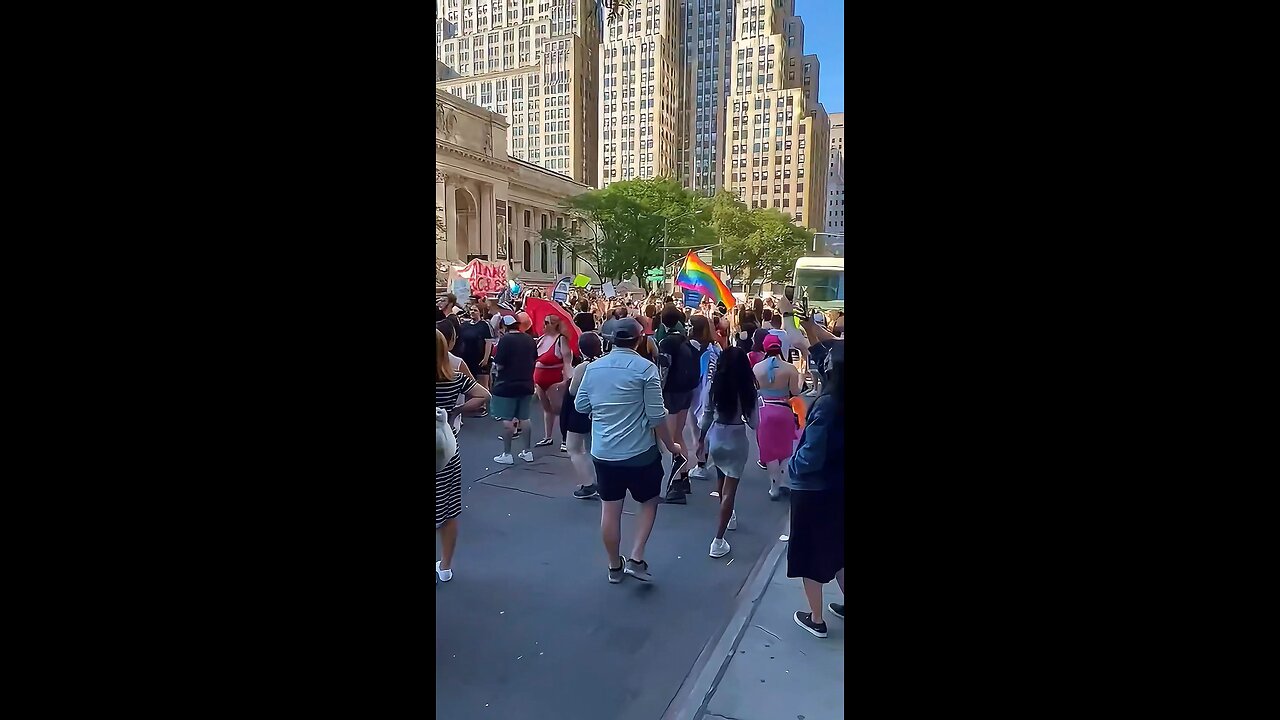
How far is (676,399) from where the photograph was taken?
21.4 feet

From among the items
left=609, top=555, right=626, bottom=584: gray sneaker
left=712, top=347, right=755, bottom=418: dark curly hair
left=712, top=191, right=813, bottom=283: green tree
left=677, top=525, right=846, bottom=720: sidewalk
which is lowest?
left=677, top=525, right=846, bottom=720: sidewalk

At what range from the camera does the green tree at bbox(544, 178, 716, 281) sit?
4122 cm

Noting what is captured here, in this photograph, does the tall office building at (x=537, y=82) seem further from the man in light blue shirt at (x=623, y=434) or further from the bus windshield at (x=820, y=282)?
the man in light blue shirt at (x=623, y=434)

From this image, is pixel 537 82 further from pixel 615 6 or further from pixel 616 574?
pixel 615 6

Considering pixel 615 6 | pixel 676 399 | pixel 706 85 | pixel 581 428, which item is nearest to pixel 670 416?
pixel 676 399

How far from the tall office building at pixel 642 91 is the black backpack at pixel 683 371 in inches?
2621

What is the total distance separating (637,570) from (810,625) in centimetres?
113

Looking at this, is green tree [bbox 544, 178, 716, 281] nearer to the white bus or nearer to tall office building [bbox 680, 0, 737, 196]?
the white bus

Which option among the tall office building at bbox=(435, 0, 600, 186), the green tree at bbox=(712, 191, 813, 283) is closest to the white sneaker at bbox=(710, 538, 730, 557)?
the green tree at bbox=(712, 191, 813, 283)

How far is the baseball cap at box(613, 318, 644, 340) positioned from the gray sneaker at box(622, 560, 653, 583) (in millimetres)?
1414

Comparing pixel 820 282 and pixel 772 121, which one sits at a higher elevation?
pixel 772 121

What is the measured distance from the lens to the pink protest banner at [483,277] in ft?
43.8
